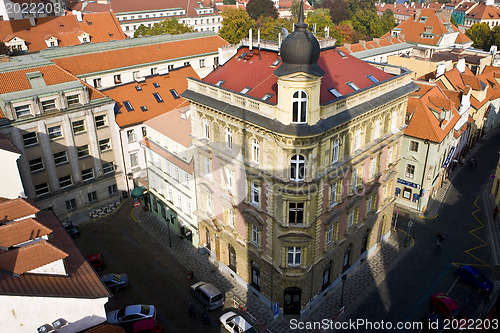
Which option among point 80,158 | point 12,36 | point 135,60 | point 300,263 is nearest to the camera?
point 300,263

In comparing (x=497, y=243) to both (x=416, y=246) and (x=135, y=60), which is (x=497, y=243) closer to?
(x=416, y=246)

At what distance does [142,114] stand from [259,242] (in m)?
32.6

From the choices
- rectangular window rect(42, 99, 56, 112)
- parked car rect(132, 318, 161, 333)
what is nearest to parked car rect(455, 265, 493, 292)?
parked car rect(132, 318, 161, 333)

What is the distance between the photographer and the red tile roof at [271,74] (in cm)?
4016

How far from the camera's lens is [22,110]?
53.0 m

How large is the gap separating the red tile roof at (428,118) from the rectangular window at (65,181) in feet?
165

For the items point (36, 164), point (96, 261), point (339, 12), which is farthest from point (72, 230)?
point (339, 12)

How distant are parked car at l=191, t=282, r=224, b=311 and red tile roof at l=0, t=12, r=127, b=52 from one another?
81.6 metres

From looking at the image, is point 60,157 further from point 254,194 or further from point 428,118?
point 428,118

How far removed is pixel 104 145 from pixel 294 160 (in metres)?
37.2

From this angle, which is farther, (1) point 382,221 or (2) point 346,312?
(1) point 382,221

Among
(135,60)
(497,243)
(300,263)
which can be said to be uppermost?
(135,60)

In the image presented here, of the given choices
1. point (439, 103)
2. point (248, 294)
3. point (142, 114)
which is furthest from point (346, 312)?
point (142, 114)

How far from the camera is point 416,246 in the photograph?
54938 millimetres
